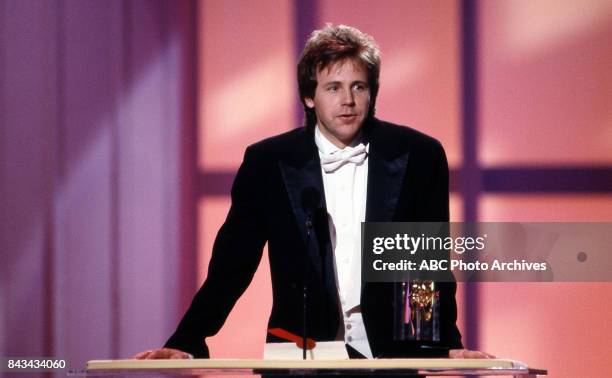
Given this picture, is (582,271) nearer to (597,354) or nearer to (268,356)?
(597,354)

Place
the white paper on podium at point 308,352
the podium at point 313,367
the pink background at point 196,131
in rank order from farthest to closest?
the pink background at point 196,131
the white paper on podium at point 308,352
the podium at point 313,367

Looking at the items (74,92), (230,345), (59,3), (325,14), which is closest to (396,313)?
(230,345)

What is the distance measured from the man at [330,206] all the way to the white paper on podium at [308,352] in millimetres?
363

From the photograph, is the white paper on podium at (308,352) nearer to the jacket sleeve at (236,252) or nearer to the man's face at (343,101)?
the jacket sleeve at (236,252)

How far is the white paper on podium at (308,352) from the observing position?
2.30m

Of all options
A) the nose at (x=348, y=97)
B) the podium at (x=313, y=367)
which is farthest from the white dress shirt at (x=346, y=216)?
the podium at (x=313, y=367)

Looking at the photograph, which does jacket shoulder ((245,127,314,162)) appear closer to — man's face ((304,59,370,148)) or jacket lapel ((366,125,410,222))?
man's face ((304,59,370,148))

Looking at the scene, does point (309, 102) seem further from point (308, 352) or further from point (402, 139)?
point (308, 352)

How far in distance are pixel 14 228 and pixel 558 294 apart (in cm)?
222

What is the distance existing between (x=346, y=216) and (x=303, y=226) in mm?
169

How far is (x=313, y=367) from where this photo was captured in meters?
2.15

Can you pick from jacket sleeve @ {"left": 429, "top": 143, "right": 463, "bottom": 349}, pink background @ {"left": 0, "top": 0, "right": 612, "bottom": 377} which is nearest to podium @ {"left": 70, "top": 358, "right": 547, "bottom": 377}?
jacket sleeve @ {"left": 429, "top": 143, "right": 463, "bottom": 349}

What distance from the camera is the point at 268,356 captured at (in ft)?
7.51

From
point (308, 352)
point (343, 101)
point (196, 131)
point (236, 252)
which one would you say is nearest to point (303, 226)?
point (236, 252)
